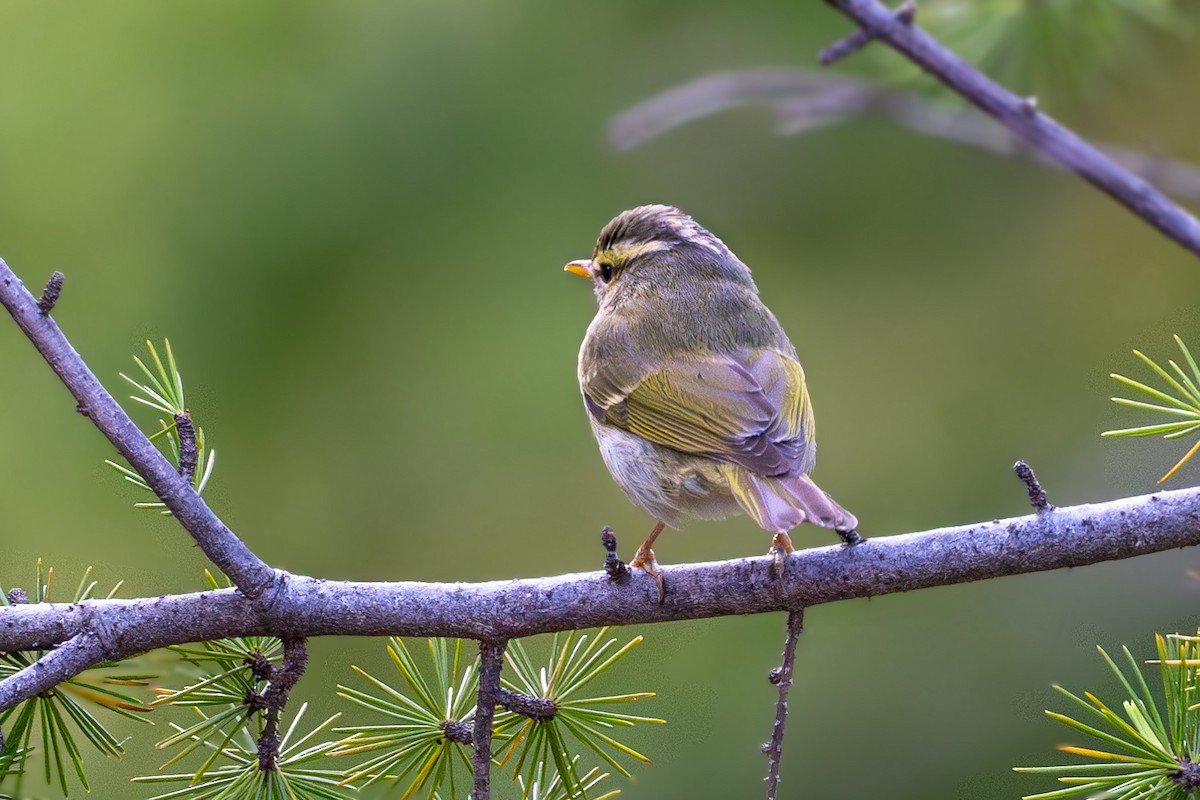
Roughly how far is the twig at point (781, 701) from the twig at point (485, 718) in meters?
0.45

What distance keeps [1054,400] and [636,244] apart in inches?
81.1

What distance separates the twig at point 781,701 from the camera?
6.33 ft

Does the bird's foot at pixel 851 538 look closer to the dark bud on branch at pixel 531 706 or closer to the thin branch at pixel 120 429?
the dark bud on branch at pixel 531 706

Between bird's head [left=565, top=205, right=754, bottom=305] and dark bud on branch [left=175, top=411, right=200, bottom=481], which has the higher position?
bird's head [left=565, top=205, right=754, bottom=305]

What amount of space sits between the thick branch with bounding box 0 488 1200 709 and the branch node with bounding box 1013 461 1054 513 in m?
0.02

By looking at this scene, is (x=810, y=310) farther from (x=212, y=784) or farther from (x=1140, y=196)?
(x=212, y=784)

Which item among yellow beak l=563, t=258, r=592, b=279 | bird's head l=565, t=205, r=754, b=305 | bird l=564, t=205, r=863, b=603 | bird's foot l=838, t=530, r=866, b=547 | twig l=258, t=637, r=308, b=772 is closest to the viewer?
twig l=258, t=637, r=308, b=772

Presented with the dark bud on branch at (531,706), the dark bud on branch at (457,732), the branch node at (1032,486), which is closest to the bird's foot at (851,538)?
the branch node at (1032,486)

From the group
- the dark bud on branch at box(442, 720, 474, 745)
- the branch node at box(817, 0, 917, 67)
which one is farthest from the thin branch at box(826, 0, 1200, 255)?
the dark bud on branch at box(442, 720, 474, 745)

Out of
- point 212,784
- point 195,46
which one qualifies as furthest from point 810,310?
point 212,784

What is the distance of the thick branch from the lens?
2020mm

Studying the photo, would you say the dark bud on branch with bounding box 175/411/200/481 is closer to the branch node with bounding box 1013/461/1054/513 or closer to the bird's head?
the branch node with bounding box 1013/461/1054/513

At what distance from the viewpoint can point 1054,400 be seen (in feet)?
15.9

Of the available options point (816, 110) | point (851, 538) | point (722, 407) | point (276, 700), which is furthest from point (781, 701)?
point (816, 110)
